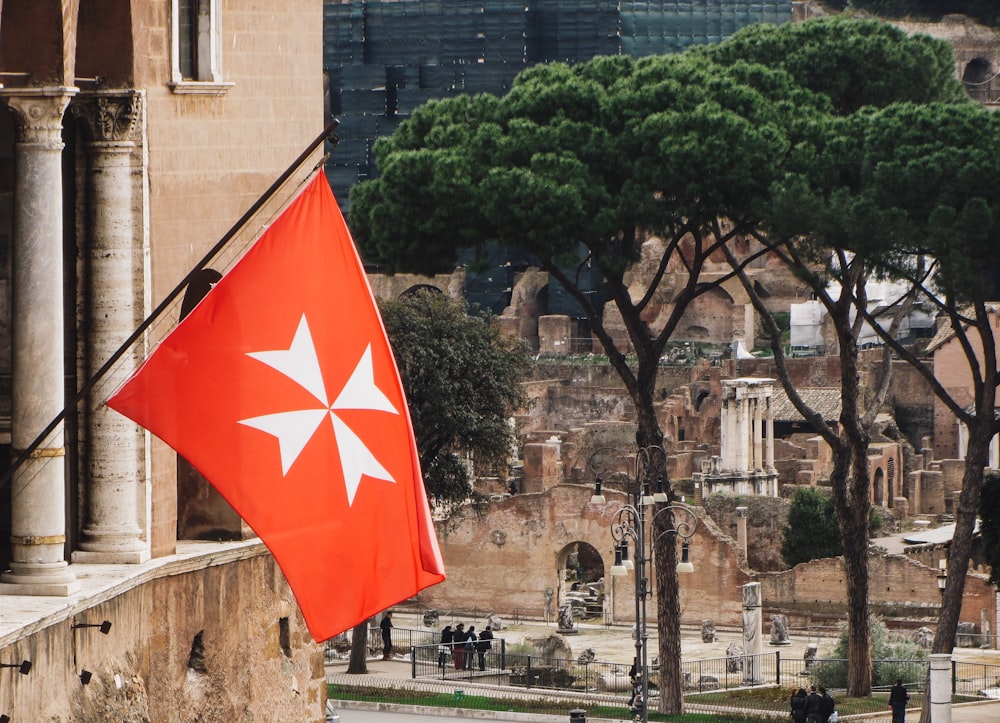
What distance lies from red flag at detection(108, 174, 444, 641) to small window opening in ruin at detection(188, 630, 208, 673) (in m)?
2.64

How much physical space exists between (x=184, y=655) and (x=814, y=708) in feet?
38.0

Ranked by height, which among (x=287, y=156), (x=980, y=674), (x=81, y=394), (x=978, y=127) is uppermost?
(x=978, y=127)

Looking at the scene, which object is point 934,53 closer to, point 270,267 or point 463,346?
point 463,346

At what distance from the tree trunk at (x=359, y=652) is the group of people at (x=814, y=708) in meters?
7.45

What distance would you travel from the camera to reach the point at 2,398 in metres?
13.1

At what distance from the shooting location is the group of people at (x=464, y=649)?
30922mm

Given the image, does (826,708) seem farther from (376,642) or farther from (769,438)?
(769,438)

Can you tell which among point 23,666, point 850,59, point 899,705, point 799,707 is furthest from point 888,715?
point 23,666

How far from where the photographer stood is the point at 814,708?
79.3 feet

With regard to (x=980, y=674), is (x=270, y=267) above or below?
above

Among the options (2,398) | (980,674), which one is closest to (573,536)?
(980,674)

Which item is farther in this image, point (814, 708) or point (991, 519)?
point (991, 519)

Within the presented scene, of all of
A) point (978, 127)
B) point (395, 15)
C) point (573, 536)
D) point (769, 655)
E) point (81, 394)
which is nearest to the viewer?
point (81, 394)

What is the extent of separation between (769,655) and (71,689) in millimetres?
21125
